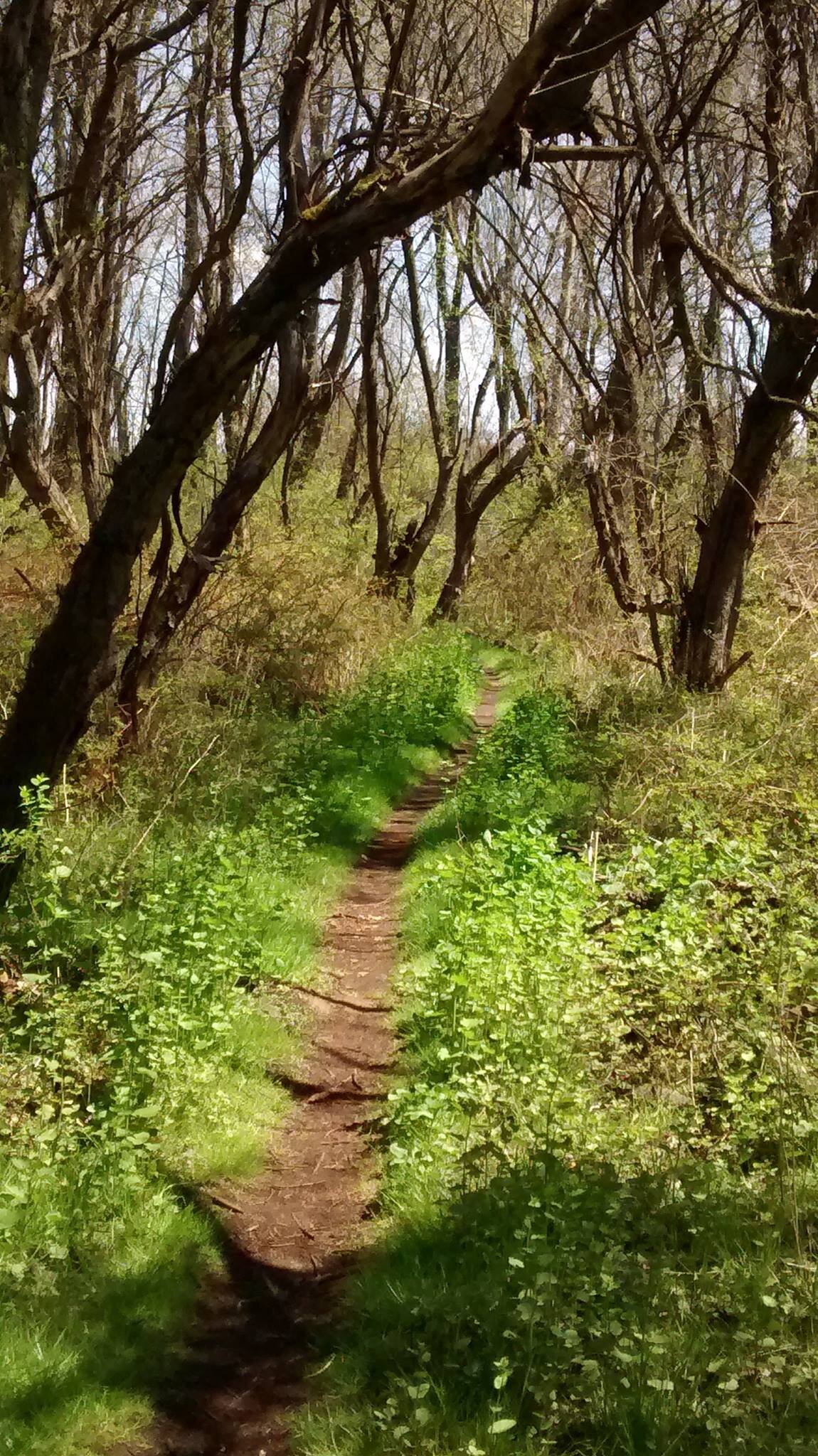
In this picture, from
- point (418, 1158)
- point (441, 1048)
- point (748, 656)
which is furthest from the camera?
point (748, 656)

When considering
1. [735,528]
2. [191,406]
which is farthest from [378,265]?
[191,406]

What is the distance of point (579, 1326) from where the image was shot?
2805mm

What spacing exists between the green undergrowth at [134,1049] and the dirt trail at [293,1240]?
10cm

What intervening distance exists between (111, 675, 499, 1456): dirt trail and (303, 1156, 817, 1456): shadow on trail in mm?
194

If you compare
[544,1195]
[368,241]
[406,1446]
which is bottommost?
[406,1446]

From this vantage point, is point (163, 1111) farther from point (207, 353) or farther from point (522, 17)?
point (522, 17)

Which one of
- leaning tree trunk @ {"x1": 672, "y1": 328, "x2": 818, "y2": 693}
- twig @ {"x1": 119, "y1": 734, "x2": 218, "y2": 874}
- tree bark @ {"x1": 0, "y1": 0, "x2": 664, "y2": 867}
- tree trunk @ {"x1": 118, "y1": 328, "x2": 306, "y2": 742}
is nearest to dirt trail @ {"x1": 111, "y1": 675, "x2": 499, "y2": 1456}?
twig @ {"x1": 119, "y1": 734, "x2": 218, "y2": 874}

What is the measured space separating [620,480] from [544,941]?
300 inches

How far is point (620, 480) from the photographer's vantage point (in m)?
11.5

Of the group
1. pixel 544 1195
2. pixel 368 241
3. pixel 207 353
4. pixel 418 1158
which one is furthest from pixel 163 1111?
pixel 368 241

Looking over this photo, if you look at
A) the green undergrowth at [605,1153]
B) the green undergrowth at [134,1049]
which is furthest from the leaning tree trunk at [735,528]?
the green undergrowth at [134,1049]

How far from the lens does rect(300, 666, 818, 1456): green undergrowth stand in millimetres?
2625

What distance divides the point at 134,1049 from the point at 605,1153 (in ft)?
6.52

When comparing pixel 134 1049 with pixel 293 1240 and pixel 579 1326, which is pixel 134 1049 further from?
pixel 579 1326
